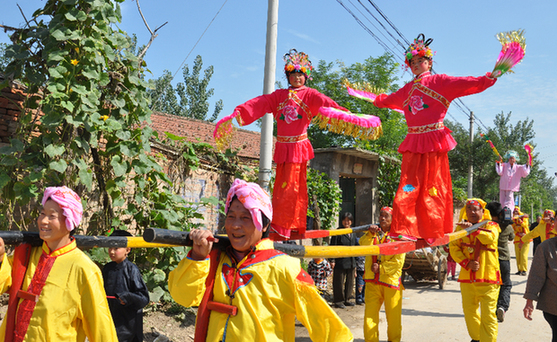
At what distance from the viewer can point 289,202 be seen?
437 cm

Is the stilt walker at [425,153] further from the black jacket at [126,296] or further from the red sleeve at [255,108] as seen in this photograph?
the black jacket at [126,296]

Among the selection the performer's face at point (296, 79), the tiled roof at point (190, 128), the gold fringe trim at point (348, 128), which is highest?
the tiled roof at point (190, 128)

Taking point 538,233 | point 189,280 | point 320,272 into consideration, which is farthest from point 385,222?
point 538,233

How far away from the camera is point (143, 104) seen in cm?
523

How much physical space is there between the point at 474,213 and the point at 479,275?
750 mm

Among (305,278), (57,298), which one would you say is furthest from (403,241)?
(57,298)

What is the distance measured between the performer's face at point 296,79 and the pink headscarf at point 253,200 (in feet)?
8.05

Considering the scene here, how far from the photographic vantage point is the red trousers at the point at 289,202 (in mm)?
4348

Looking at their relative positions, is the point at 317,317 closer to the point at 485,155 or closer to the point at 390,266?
the point at 390,266

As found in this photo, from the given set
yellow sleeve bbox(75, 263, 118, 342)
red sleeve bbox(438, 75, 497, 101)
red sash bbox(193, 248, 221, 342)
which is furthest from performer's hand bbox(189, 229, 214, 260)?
red sleeve bbox(438, 75, 497, 101)

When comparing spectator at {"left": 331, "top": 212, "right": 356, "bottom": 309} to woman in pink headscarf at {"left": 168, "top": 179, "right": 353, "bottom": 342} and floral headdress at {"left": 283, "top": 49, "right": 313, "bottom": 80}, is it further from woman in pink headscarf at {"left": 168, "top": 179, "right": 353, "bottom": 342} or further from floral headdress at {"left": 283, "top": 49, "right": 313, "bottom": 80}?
woman in pink headscarf at {"left": 168, "top": 179, "right": 353, "bottom": 342}

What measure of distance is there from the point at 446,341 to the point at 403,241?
9.29 feet

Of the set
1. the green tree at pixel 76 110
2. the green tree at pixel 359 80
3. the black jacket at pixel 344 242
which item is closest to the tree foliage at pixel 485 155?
the green tree at pixel 359 80

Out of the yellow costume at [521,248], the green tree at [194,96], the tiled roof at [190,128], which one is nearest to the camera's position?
the yellow costume at [521,248]
